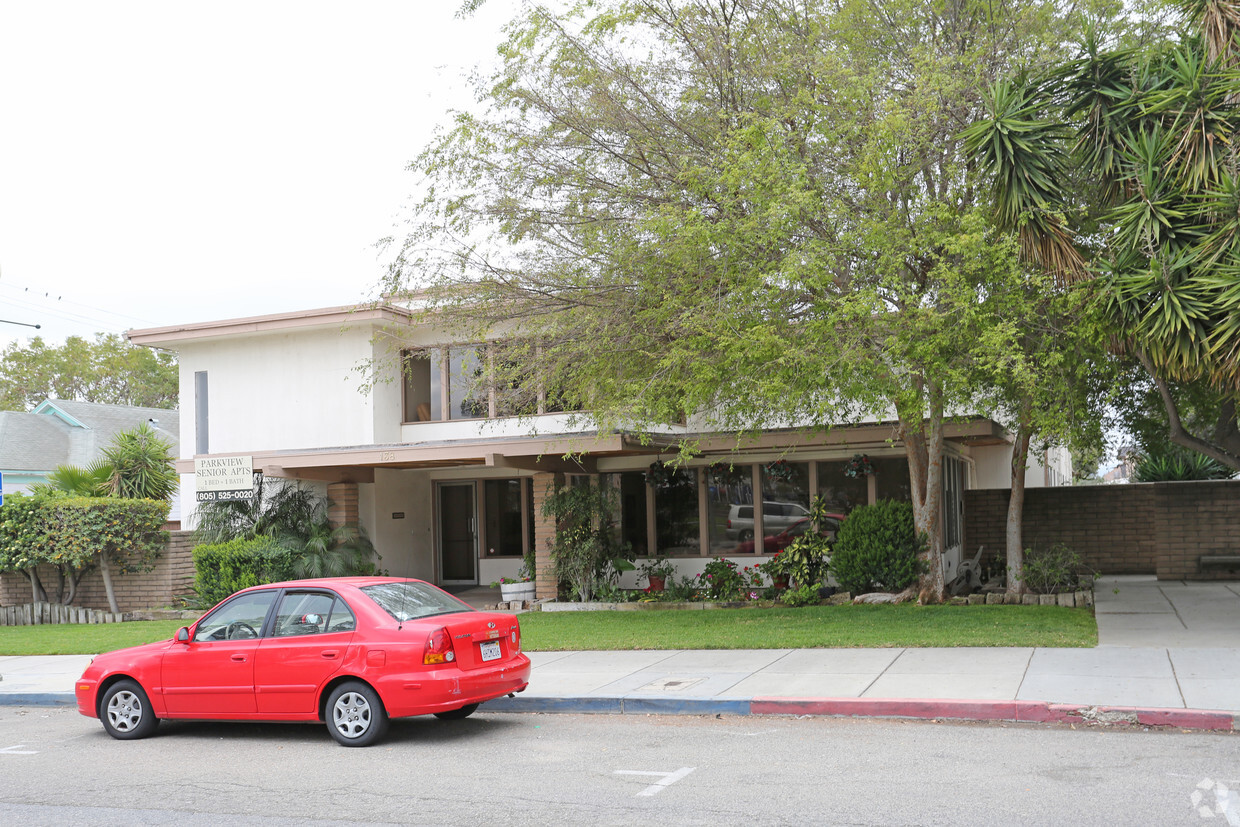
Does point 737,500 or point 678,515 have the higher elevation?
point 737,500

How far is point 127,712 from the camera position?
9.48 metres

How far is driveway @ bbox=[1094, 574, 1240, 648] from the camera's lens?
11789 millimetres

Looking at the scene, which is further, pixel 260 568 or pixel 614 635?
pixel 260 568

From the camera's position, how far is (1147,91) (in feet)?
38.0

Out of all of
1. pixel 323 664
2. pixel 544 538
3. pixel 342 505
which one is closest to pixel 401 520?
pixel 342 505

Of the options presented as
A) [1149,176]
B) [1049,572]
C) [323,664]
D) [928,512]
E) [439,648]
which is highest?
[1149,176]

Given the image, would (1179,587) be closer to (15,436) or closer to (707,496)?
(707,496)

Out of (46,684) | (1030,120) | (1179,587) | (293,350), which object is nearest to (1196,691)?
(1030,120)

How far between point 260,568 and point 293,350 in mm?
4682

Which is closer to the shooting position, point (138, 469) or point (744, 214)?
point (744, 214)

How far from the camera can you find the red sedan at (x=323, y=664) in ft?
27.8

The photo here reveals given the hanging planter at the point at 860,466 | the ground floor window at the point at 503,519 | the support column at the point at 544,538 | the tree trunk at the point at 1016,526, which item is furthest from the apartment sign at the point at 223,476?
the tree trunk at the point at 1016,526

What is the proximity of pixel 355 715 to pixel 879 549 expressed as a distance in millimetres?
9666

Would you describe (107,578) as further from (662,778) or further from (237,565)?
(662,778)
